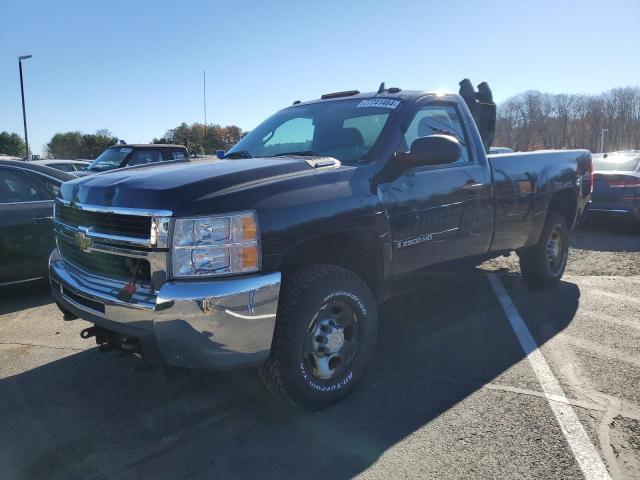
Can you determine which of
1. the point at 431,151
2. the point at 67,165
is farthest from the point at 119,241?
the point at 67,165

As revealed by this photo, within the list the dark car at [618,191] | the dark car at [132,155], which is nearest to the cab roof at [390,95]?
the dark car at [618,191]

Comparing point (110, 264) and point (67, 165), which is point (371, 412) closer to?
point (110, 264)

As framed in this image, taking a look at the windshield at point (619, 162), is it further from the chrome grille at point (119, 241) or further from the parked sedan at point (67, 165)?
the parked sedan at point (67, 165)

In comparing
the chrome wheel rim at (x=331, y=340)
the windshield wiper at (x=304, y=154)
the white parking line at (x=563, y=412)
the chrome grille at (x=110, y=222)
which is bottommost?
the white parking line at (x=563, y=412)

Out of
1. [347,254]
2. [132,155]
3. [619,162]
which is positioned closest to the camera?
[347,254]

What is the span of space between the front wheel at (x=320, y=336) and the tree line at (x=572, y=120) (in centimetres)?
9626

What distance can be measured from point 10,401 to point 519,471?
324 centimetres

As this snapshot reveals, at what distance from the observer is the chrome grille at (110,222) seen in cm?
281

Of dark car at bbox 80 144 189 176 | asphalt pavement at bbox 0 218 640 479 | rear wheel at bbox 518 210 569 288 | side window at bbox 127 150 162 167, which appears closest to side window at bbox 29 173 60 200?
asphalt pavement at bbox 0 218 640 479

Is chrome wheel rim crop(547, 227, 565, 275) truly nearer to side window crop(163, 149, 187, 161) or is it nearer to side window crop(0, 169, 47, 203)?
side window crop(0, 169, 47, 203)

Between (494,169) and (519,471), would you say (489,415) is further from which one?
(494,169)

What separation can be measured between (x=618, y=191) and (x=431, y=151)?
777 centimetres

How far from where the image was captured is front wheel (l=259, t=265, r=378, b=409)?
302 centimetres

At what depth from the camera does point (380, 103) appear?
415 centimetres
